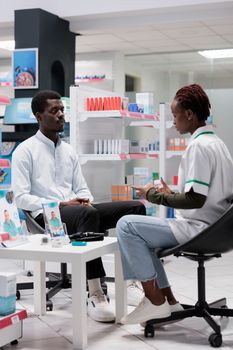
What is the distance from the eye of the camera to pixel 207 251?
11.2 ft

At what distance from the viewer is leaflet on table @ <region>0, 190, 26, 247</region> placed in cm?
334

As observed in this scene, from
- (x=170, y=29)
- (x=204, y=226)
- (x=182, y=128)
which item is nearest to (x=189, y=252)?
(x=204, y=226)

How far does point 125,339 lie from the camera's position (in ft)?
11.3

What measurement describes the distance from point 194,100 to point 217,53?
785 cm

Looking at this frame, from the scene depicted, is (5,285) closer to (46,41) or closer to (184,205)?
(184,205)

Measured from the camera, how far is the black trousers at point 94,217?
3816 mm

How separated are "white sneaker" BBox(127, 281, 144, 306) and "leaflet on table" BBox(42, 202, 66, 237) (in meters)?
0.90

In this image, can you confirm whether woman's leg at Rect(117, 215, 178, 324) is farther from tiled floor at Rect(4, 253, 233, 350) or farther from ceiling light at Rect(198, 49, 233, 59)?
ceiling light at Rect(198, 49, 233, 59)

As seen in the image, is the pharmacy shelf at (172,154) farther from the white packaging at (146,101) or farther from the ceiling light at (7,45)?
the ceiling light at (7,45)

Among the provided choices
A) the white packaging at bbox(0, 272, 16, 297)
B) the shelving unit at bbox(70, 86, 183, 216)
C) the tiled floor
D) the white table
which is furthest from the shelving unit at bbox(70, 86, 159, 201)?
the white packaging at bbox(0, 272, 16, 297)

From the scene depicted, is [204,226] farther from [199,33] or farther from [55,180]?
[199,33]

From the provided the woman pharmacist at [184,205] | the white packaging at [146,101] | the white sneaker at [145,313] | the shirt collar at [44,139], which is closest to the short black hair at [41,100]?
the shirt collar at [44,139]

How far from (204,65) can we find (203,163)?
828cm

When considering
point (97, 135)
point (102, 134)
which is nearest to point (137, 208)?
point (97, 135)
